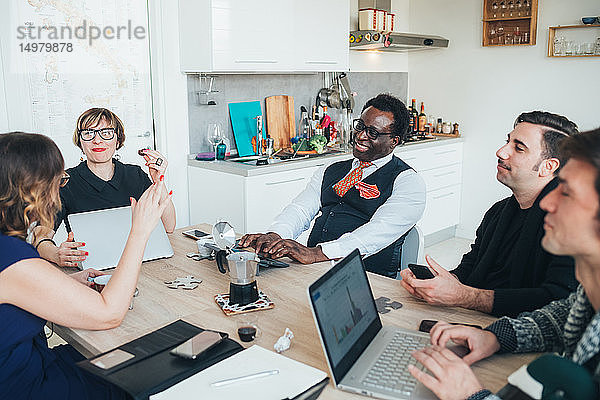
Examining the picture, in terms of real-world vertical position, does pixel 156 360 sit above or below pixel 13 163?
below

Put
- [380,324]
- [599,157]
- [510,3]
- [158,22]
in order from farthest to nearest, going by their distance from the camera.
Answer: [510,3] < [158,22] < [380,324] < [599,157]

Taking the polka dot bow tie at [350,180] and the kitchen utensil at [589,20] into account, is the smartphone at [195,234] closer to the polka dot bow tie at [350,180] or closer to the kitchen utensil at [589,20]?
the polka dot bow tie at [350,180]

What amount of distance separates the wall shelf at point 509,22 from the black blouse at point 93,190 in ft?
12.1

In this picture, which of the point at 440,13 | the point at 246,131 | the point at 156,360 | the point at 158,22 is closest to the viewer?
the point at 156,360

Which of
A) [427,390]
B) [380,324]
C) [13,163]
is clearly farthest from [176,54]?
[427,390]

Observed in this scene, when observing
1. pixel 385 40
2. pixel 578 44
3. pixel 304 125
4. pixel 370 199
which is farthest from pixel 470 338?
pixel 578 44

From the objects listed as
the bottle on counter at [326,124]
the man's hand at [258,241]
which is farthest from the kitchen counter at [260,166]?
the man's hand at [258,241]

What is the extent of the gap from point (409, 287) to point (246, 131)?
272 cm

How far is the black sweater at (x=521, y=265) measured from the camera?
5.65 feet

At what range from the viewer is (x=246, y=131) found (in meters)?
4.37

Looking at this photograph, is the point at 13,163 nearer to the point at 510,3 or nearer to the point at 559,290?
the point at 559,290

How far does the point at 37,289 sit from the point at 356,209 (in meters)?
1.60

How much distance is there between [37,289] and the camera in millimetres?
1472

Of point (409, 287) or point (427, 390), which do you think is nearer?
point (427, 390)
